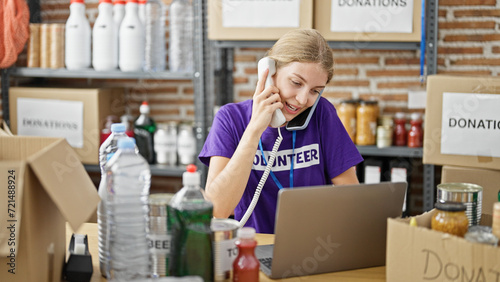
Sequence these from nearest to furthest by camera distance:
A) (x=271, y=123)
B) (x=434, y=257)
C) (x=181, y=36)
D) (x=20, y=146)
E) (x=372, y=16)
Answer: (x=434, y=257) → (x=20, y=146) → (x=271, y=123) → (x=372, y=16) → (x=181, y=36)

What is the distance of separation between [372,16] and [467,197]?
5.24ft

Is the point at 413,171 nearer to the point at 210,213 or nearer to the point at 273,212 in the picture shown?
the point at 273,212

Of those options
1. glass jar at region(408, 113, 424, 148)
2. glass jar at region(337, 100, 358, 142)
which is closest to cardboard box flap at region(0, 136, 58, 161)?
glass jar at region(337, 100, 358, 142)

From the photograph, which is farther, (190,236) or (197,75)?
(197,75)

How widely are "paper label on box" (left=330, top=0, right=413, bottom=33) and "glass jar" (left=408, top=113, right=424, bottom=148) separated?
1.50ft

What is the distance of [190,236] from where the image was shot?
130 cm

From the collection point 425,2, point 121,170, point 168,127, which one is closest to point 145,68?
point 168,127

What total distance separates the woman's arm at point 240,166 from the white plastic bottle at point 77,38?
164 centimetres

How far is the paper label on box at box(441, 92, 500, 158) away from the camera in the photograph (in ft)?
8.41

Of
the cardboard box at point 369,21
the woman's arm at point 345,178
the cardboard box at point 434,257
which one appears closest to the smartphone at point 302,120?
the woman's arm at point 345,178

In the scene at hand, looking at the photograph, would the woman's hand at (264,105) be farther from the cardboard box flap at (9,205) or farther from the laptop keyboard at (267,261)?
the cardboard box flap at (9,205)

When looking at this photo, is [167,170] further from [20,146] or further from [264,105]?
[20,146]

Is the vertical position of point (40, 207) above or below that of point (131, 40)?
below

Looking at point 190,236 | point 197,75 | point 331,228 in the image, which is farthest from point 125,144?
point 197,75
